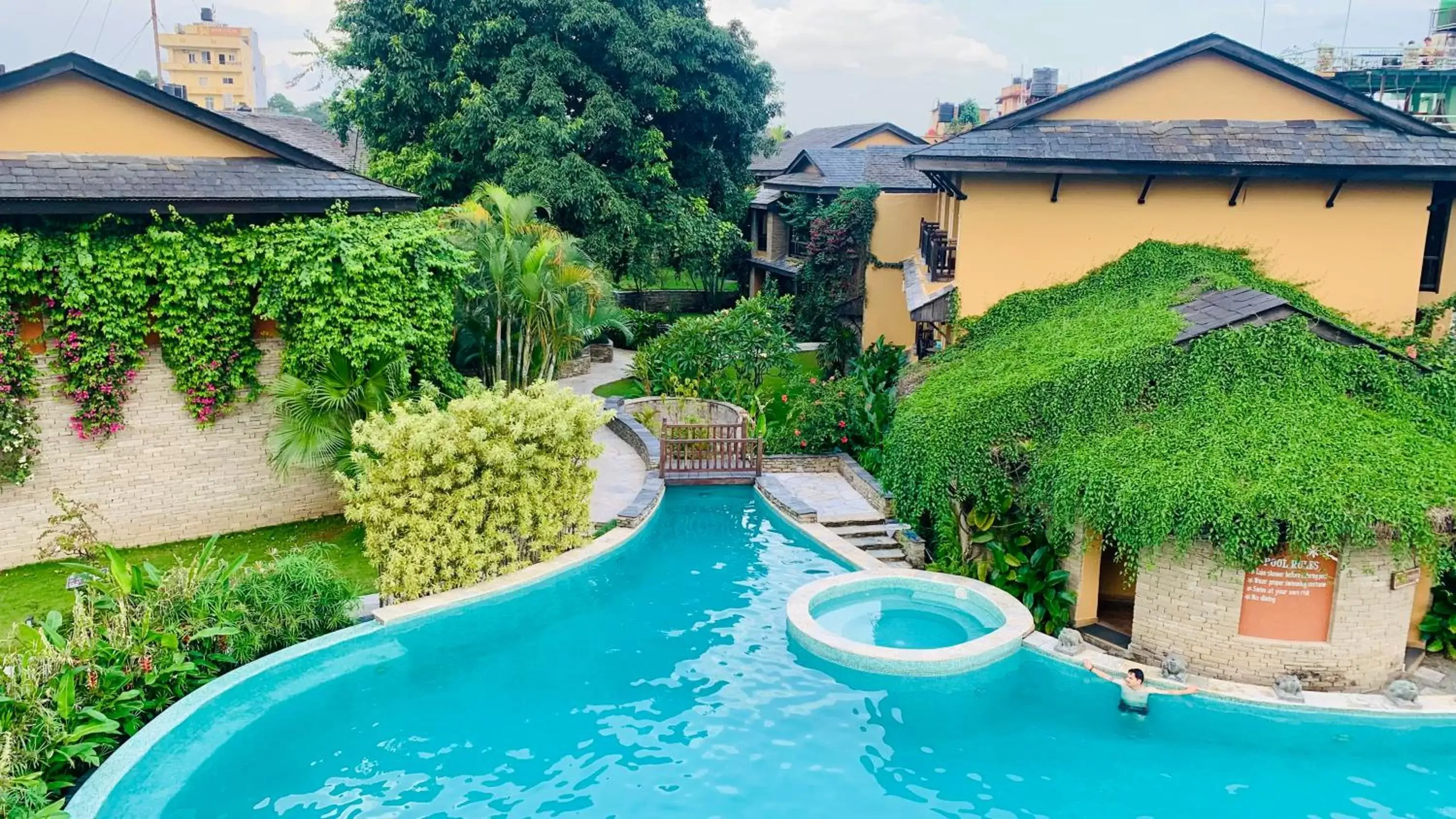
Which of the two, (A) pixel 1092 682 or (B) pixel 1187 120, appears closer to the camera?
(A) pixel 1092 682

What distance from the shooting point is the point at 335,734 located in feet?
34.2

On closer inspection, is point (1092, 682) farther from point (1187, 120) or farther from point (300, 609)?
point (1187, 120)

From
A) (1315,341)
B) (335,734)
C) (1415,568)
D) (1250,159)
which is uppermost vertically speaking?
(1250,159)

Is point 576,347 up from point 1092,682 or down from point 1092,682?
up

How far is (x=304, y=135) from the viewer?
32.2 metres

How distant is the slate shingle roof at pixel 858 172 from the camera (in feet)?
92.1

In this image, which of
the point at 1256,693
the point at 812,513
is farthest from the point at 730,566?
the point at 1256,693

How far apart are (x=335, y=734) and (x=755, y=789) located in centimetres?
466

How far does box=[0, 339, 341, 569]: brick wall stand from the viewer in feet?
46.4

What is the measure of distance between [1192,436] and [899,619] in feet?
14.6

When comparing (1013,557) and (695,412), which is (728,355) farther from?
(1013,557)

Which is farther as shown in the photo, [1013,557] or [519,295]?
[519,295]

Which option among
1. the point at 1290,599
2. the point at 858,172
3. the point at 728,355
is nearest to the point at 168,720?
the point at 1290,599

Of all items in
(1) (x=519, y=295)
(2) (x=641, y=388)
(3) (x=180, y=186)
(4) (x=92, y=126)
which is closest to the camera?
(3) (x=180, y=186)
